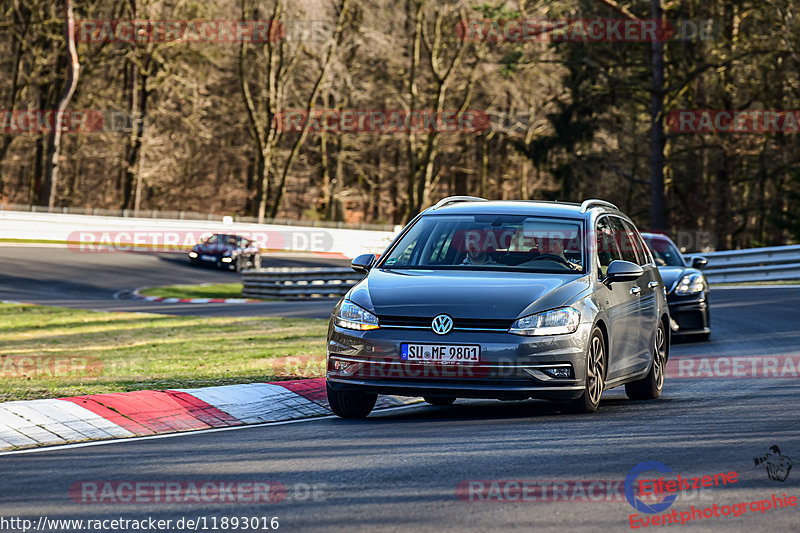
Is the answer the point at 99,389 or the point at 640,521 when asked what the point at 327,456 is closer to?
the point at 640,521

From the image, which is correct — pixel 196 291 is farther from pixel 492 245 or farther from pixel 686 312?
pixel 492 245

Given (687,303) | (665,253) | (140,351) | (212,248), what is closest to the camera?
(687,303)

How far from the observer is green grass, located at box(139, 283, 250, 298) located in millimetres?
33656

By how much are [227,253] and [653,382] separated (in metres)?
34.2

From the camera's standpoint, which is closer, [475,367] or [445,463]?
[445,463]

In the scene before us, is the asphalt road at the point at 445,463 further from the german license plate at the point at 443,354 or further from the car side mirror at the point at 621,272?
the car side mirror at the point at 621,272

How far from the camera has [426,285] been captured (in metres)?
8.61

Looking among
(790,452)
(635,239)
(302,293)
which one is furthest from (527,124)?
(790,452)

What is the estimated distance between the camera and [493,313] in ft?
26.9

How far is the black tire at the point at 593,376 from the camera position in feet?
28.3

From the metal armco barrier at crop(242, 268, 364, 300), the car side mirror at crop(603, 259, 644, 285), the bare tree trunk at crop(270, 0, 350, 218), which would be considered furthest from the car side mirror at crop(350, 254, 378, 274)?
the bare tree trunk at crop(270, 0, 350, 218)

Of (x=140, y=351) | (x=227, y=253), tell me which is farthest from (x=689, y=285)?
(x=227, y=253)

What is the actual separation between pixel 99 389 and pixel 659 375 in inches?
202

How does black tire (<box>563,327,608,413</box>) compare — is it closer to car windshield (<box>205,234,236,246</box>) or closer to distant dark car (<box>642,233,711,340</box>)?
distant dark car (<box>642,233,711,340</box>)
